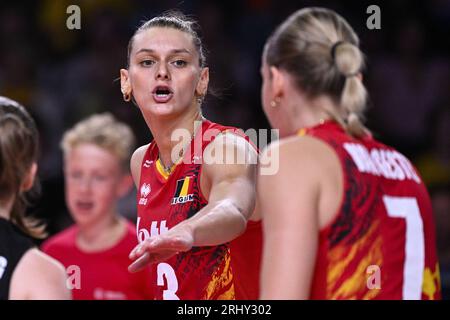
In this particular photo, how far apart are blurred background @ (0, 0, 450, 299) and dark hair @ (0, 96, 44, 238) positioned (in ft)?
12.6

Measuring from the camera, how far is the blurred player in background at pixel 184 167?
11.2 feet

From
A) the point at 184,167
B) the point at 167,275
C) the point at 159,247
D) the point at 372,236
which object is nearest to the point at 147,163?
the point at 184,167

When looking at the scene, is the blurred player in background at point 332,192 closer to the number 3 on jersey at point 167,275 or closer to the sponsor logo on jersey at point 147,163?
the number 3 on jersey at point 167,275

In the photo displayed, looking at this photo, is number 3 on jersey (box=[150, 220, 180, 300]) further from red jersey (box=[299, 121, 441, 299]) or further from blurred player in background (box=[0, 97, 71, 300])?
red jersey (box=[299, 121, 441, 299])

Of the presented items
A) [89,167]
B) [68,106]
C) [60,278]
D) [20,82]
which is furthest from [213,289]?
[20,82]

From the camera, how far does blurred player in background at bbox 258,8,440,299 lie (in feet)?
8.02

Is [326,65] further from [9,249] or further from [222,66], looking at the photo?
[222,66]

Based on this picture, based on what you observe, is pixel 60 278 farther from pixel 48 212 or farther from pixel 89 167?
pixel 48 212

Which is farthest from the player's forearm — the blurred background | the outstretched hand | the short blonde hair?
the blurred background

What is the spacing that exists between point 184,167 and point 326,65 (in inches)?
42.9

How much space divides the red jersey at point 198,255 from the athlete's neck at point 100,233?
230cm

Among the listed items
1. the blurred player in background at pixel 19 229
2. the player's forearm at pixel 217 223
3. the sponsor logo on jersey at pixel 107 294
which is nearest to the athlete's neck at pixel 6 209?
the blurred player in background at pixel 19 229

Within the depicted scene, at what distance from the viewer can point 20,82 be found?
809cm

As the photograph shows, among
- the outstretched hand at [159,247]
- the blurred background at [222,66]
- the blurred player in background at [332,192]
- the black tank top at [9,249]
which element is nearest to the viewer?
the blurred player in background at [332,192]
